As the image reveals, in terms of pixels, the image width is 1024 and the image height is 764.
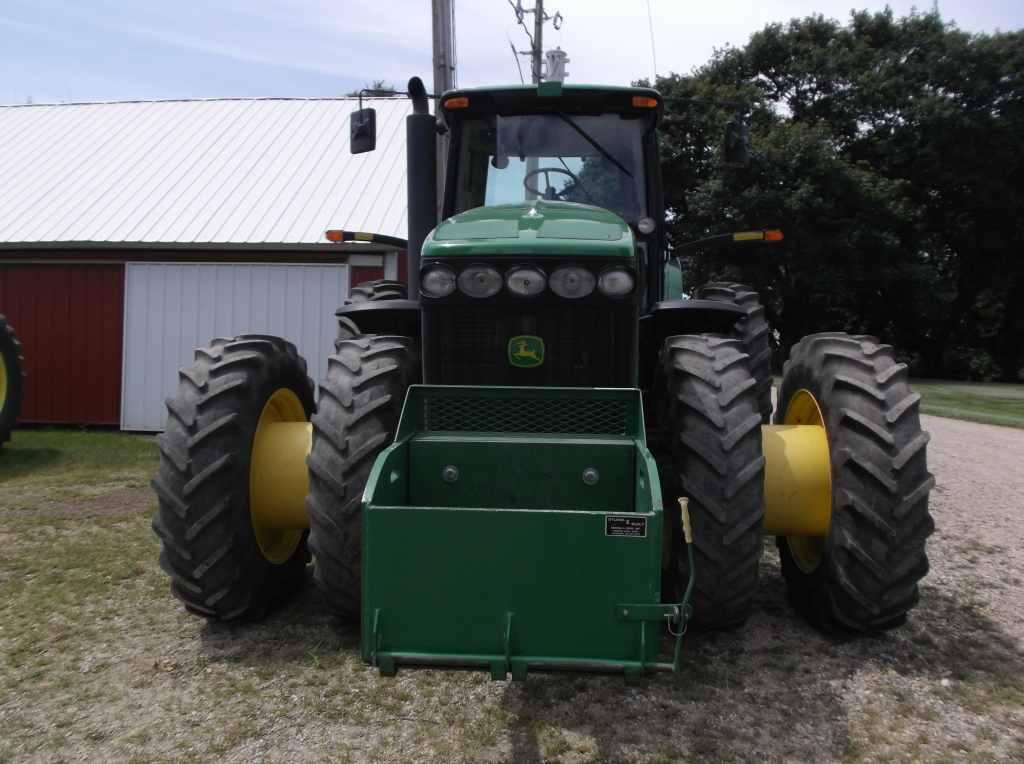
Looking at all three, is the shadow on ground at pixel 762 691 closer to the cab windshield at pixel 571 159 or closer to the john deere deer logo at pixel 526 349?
the john deere deer logo at pixel 526 349

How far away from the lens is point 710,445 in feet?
11.0

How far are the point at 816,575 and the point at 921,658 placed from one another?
531mm

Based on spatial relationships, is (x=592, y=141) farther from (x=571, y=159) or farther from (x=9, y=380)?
(x=9, y=380)

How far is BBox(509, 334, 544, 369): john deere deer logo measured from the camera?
3.78m

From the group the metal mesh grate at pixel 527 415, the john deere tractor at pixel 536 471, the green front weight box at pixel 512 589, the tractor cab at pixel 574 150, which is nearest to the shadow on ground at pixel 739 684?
the john deere tractor at pixel 536 471

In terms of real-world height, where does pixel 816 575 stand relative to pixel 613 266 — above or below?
below

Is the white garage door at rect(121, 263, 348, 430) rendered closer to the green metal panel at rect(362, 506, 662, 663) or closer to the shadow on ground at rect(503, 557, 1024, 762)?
the shadow on ground at rect(503, 557, 1024, 762)

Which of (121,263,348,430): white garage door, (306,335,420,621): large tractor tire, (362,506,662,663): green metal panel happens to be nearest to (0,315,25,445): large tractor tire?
(121,263,348,430): white garage door

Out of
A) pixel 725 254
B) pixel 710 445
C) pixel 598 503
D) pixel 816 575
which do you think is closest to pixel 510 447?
pixel 598 503

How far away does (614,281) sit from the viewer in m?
3.62

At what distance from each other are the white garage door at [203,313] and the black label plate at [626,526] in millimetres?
8904

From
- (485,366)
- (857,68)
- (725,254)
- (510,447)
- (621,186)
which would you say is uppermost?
(857,68)

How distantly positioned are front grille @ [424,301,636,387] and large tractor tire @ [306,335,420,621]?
0.29 metres

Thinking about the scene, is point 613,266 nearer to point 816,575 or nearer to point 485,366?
point 485,366
